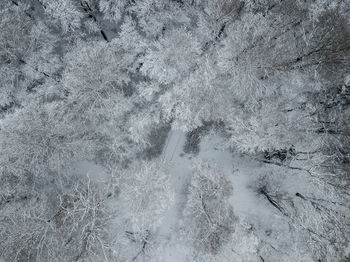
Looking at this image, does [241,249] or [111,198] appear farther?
[111,198]

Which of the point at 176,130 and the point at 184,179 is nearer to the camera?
the point at 184,179

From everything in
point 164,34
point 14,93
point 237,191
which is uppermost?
point 14,93

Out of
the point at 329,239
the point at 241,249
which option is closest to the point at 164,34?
the point at 241,249

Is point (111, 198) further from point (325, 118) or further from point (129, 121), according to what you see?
point (325, 118)

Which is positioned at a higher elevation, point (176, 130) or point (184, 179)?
point (176, 130)

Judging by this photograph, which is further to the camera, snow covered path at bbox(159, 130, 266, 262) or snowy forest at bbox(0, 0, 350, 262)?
snow covered path at bbox(159, 130, 266, 262)

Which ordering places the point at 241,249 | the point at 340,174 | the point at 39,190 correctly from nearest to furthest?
the point at 340,174, the point at 241,249, the point at 39,190

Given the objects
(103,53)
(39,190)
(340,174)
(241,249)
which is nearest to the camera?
(340,174)

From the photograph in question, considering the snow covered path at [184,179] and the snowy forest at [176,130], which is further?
the snow covered path at [184,179]
